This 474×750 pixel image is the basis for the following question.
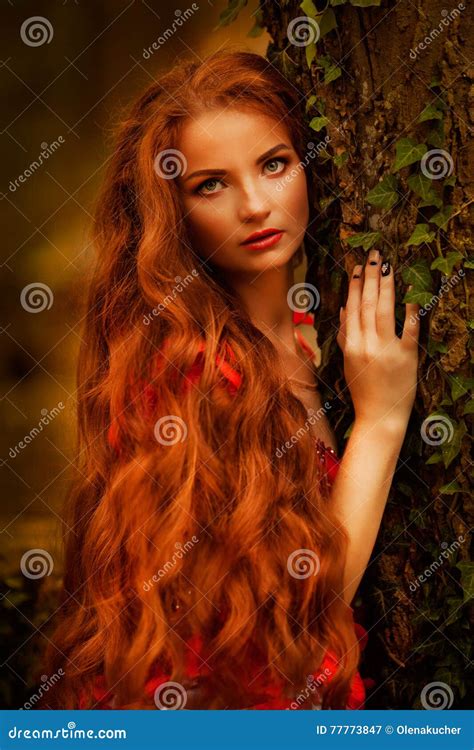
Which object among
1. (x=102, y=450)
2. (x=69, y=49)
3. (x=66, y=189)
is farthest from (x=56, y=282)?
(x=102, y=450)

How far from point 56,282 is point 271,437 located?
1.44 m

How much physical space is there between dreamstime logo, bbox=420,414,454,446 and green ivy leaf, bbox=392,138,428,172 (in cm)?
58

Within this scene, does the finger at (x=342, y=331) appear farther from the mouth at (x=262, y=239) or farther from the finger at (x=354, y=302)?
the mouth at (x=262, y=239)

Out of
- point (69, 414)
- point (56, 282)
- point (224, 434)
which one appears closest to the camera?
point (224, 434)

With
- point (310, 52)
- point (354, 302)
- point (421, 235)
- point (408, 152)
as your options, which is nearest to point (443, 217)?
point (421, 235)

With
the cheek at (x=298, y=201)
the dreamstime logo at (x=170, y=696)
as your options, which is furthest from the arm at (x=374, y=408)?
the dreamstime logo at (x=170, y=696)

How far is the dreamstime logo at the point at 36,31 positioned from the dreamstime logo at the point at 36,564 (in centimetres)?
170

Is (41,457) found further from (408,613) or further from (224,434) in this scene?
(408,613)

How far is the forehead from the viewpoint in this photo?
1943 millimetres

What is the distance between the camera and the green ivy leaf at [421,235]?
6.26 feet

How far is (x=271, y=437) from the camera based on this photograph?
1.98 m
